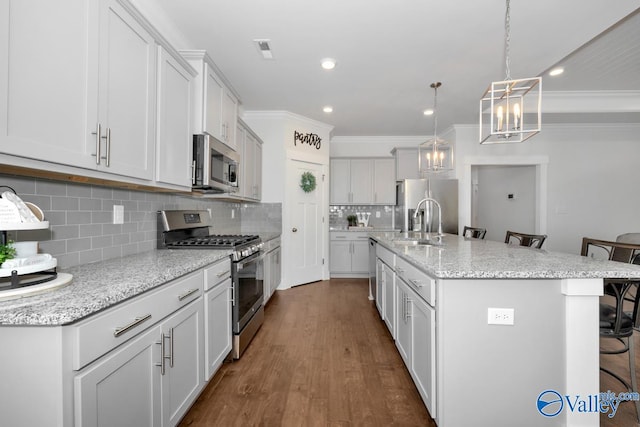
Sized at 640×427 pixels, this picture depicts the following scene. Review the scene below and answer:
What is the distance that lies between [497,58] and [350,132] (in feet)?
9.74

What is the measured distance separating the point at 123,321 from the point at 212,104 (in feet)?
6.24

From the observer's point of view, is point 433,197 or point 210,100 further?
point 433,197

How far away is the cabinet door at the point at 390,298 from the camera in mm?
2490

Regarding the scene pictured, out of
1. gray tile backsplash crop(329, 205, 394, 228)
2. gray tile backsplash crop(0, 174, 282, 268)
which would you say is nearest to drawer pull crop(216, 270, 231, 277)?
gray tile backsplash crop(0, 174, 282, 268)

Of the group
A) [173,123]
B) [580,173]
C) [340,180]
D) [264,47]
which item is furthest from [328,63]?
[580,173]

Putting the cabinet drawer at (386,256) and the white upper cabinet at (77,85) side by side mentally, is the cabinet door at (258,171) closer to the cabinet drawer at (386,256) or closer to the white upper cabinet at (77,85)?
the cabinet drawer at (386,256)

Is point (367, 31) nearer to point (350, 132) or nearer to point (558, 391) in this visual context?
point (558, 391)

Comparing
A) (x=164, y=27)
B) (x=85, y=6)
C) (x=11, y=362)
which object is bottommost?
(x=11, y=362)

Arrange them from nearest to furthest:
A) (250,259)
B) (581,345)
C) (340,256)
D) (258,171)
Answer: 1. (581,345)
2. (250,259)
3. (258,171)
4. (340,256)

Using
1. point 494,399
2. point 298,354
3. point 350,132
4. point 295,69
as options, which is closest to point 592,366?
point 494,399

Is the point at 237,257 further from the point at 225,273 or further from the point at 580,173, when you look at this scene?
the point at 580,173

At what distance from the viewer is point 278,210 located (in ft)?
15.0

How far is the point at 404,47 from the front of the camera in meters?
2.81

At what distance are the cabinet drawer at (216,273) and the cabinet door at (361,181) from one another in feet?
12.9
